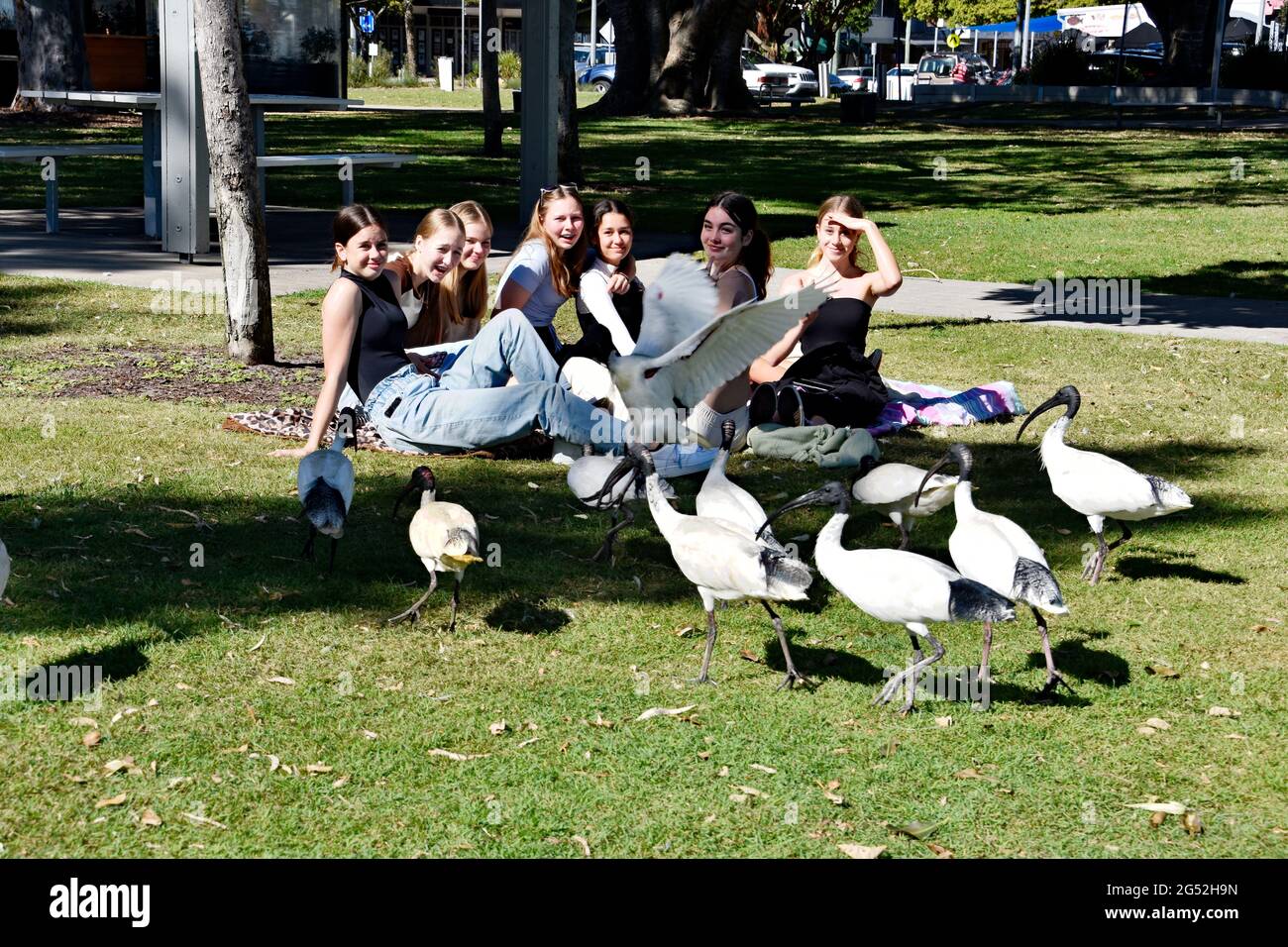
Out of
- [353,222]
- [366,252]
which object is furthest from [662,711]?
[353,222]

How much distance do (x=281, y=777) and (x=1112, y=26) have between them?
44854 mm

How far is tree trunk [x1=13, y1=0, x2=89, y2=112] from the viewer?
29359mm

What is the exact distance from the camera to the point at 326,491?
5.79 m

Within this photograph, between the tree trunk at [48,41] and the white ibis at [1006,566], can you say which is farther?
the tree trunk at [48,41]

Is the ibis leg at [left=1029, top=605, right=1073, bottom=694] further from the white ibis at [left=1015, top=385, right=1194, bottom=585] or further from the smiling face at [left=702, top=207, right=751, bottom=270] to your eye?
the smiling face at [left=702, top=207, right=751, bottom=270]

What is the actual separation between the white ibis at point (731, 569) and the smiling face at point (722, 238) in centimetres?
330

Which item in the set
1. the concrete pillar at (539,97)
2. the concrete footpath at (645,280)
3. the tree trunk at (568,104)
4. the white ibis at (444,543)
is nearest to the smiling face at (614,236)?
the white ibis at (444,543)

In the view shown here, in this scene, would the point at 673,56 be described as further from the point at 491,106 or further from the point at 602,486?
the point at 602,486

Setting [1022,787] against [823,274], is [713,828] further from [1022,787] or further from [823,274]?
[823,274]

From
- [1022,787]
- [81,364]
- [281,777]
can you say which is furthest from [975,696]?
[81,364]

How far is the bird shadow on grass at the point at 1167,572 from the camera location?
6.50 meters

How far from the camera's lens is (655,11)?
3925 cm

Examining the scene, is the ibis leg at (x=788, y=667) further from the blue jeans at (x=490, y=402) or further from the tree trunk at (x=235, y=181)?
the tree trunk at (x=235, y=181)

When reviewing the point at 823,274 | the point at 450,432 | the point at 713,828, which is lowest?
the point at 713,828
